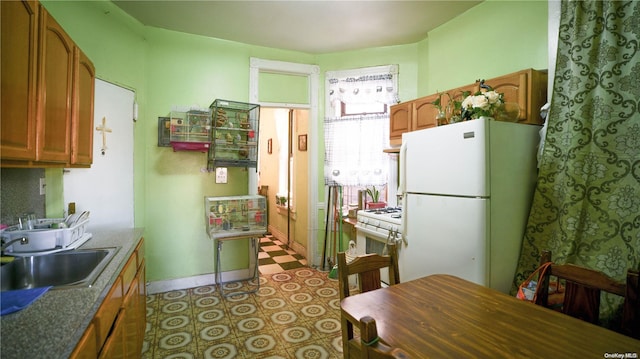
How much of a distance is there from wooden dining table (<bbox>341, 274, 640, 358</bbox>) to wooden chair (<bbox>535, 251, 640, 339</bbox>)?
0.25 meters

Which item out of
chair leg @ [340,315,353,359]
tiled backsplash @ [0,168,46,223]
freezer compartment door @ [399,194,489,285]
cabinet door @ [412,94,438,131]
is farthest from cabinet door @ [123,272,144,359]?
cabinet door @ [412,94,438,131]

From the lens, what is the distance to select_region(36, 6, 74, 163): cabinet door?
1.25 meters

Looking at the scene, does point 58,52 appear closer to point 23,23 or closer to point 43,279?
point 23,23

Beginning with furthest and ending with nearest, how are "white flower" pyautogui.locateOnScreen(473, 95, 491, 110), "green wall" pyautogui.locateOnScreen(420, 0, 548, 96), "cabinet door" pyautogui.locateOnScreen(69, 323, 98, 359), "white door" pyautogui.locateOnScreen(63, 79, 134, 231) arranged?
"white door" pyautogui.locateOnScreen(63, 79, 134, 231) → "green wall" pyautogui.locateOnScreen(420, 0, 548, 96) → "white flower" pyautogui.locateOnScreen(473, 95, 491, 110) → "cabinet door" pyautogui.locateOnScreen(69, 323, 98, 359)

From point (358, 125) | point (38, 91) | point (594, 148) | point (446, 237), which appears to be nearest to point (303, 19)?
point (358, 125)

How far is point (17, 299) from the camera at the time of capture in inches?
38.5

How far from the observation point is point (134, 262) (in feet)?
5.69

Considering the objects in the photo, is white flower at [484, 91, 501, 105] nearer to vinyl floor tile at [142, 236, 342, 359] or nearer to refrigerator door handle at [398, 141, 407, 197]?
refrigerator door handle at [398, 141, 407, 197]

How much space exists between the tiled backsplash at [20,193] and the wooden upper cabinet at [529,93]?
10.6 ft

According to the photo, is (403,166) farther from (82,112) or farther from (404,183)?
(82,112)

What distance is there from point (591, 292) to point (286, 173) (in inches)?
166

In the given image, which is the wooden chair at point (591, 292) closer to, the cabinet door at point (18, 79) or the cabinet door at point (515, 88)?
the cabinet door at point (515, 88)

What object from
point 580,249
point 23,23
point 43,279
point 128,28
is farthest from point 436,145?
point 128,28

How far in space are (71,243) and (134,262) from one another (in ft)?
1.10
